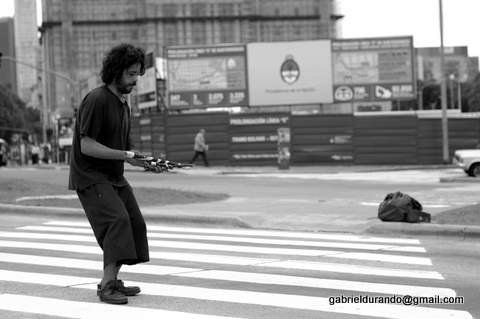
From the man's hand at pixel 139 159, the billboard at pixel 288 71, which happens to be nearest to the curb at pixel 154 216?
the man's hand at pixel 139 159

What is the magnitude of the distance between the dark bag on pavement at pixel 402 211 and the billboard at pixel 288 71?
26.8 m

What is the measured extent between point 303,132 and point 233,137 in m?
3.07

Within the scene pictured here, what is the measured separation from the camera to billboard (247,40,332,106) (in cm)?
3766

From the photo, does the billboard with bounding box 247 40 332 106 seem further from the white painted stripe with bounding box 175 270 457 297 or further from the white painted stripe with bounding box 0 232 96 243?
the white painted stripe with bounding box 175 270 457 297

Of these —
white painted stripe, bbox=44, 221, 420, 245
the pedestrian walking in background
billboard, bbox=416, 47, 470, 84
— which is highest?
billboard, bbox=416, 47, 470, 84

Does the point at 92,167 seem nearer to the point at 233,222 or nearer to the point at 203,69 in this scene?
the point at 233,222

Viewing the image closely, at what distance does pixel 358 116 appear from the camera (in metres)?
33.2

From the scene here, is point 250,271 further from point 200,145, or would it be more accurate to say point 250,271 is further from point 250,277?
point 200,145

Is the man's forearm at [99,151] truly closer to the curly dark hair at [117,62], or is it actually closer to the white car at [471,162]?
the curly dark hair at [117,62]

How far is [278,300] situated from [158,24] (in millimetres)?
109468

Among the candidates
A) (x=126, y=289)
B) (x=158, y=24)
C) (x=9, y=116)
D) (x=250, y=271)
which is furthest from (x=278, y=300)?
(x=9, y=116)

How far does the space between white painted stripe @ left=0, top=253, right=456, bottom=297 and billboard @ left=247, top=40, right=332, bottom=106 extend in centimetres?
2979

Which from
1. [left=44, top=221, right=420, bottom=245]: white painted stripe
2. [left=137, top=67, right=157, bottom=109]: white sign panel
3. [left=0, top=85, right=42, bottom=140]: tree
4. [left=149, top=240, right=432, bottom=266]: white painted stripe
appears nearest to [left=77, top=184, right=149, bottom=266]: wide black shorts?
[left=149, top=240, right=432, bottom=266]: white painted stripe

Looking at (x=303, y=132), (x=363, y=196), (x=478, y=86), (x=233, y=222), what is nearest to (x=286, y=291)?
(x=233, y=222)
